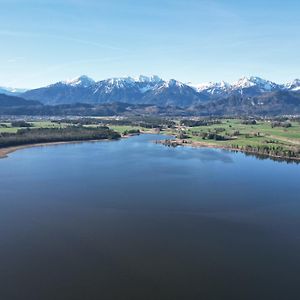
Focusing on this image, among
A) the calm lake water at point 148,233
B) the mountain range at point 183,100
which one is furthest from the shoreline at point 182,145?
the mountain range at point 183,100

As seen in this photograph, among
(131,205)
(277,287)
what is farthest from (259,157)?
(277,287)

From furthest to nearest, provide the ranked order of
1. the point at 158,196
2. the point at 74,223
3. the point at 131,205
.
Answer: the point at 158,196
the point at 131,205
the point at 74,223

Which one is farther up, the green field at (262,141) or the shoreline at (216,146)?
the green field at (262,141)

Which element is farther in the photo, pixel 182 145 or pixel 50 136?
pixel 50 136

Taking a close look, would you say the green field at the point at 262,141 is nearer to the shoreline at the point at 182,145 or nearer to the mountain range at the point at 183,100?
the shoreline at the point at 182,145

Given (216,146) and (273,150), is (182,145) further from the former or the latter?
(273,150)

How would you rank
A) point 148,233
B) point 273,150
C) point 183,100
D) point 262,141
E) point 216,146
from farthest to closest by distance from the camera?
point 183,100 → point 262,141 → point 216,146 → point 273,150 → point 148,233

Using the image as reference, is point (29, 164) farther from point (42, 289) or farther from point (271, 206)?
point (42, 289)

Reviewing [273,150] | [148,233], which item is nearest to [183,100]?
[273,150]
